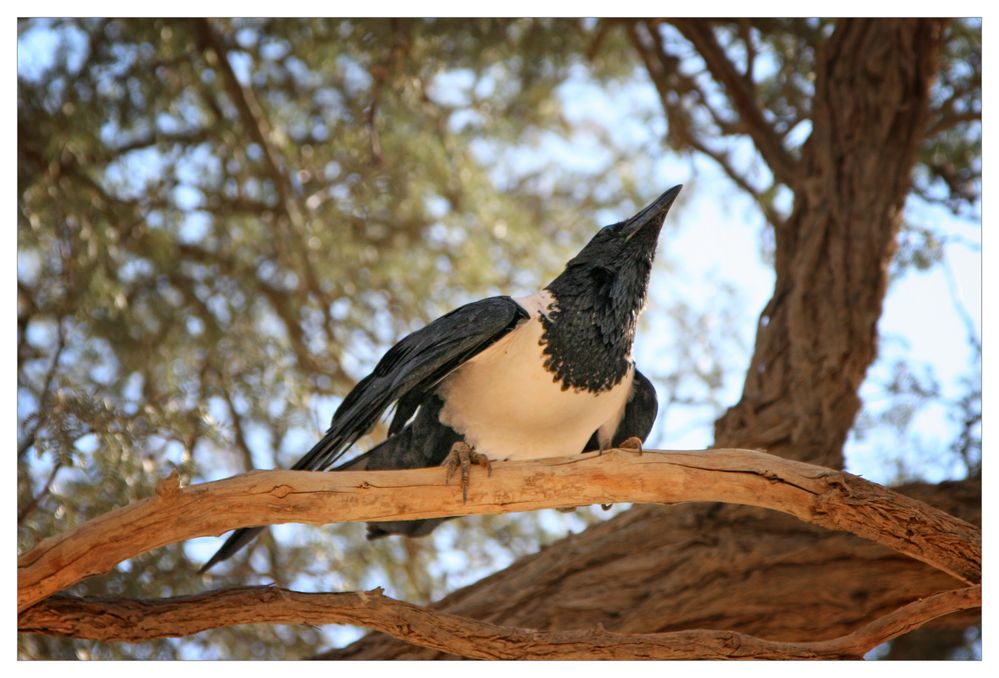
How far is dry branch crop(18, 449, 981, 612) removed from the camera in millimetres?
2396

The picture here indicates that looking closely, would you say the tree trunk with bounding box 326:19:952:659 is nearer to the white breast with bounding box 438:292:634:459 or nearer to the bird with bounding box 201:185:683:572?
the bird with bounding box 201:185:683:572

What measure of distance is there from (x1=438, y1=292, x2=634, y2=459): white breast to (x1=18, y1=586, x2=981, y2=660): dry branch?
499mm

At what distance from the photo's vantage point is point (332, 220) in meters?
4.64

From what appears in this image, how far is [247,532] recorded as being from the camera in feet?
9.50

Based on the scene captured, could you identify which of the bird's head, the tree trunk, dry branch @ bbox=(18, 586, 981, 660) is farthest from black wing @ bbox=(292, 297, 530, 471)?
the tree trunk

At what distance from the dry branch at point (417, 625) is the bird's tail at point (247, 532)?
0.87 feet

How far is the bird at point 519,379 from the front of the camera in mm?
2719

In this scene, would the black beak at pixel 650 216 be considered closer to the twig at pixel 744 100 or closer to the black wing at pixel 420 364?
the black wing at pixel 420 364

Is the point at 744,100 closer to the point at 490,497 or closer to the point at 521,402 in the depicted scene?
the point at 521,402

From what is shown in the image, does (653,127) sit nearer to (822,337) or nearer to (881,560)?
(822,337)

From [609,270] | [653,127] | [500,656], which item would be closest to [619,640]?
[500,656]

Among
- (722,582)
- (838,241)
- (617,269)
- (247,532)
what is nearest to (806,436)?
(722,582)

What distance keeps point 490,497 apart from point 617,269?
33.5 inches

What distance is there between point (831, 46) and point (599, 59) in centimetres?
114
